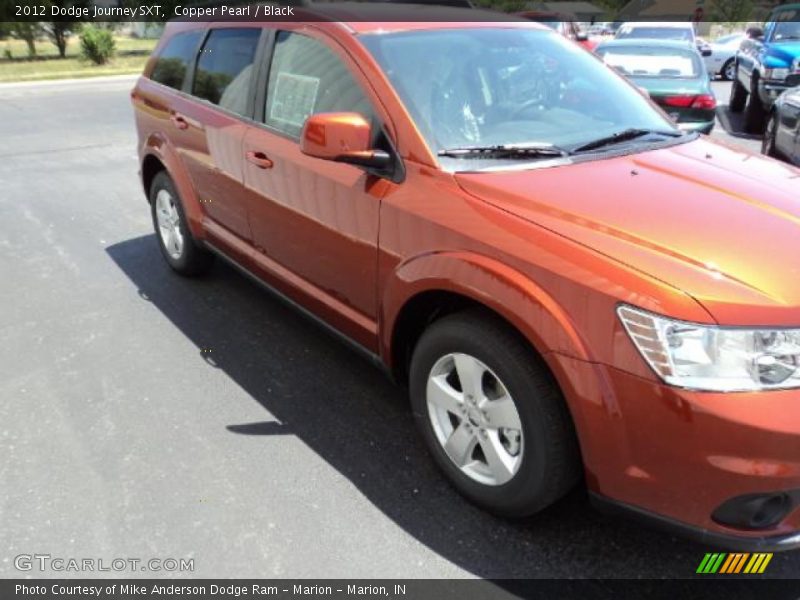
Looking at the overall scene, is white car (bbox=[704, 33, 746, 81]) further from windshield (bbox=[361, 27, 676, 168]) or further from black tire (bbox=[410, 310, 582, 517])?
black tire (bbox=[410, 310, 582, 517])

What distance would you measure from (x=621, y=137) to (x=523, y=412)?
137 centimetres

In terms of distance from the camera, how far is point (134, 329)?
163 inches

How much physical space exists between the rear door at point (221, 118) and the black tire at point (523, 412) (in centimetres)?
172

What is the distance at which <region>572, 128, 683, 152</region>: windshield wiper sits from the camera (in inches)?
109

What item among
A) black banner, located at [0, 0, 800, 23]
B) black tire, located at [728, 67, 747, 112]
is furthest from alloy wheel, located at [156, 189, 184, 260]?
black tire, located at [728, 67, 747, 112]

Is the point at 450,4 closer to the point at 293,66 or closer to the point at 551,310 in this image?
the point at 293,66

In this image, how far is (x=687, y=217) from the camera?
87.2 inches

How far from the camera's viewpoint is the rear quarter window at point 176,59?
173 inches

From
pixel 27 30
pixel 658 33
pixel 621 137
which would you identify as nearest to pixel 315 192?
pixel 621 137

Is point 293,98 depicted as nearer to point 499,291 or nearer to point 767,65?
point 499,291

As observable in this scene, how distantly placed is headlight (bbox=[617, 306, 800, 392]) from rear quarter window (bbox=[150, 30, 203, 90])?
357 centimetres

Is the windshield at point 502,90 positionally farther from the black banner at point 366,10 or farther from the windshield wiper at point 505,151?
the black banner at point 366,10

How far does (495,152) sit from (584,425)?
1.12m

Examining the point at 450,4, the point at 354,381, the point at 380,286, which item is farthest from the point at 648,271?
the point at 450,4
